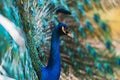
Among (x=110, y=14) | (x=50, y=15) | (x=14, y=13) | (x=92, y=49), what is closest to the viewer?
(x=110, y=14)

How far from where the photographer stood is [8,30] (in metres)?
4.06

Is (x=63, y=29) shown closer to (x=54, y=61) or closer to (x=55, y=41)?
(x=55, y=41)

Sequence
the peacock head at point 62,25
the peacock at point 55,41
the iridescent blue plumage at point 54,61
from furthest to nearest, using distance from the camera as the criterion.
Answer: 1. the iridescent blue plumage at point 54,61
2. the peacock head at point 62,25
3. the peacock at point 55,41

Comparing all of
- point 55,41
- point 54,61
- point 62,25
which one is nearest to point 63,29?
point 62,25

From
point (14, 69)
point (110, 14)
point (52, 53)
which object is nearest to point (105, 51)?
point (110, 14)

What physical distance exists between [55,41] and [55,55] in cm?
10

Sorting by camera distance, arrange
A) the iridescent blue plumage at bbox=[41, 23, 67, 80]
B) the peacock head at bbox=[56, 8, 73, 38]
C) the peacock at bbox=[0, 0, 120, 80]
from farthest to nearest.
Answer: the iridescent blue plumage at bbox=[41, 23, 67, 80] < the peacock head at bbox=[56, 8, 73, 38] < the peacock at bbox=[0, 0, 120, 80]

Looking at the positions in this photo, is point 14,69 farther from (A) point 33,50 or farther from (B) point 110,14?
(B) point 110,14

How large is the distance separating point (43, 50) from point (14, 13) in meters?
0.37

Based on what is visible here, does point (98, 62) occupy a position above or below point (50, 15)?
below

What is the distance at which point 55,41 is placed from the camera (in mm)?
3771

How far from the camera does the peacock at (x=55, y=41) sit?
3.41 meters

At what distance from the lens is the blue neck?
3761mm

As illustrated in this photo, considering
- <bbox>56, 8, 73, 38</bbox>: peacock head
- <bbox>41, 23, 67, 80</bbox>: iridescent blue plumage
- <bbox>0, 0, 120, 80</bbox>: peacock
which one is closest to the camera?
<bbox>0, 0, 120, 80</bbox>: peacock
